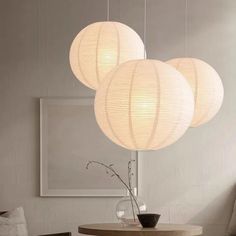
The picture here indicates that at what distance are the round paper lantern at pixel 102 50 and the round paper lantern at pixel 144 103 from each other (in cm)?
47

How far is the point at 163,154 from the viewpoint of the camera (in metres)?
5.82

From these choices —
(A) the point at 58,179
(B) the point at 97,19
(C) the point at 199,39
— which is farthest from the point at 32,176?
(C) the point at 199,39

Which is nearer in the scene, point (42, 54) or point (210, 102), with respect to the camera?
point (210, 102)

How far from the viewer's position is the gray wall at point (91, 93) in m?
5.80

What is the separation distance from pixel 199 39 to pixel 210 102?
7.33ft

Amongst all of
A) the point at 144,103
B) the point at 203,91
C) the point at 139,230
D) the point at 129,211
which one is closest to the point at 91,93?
the point at 129,211

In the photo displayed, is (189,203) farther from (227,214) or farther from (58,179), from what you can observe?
(58,179)

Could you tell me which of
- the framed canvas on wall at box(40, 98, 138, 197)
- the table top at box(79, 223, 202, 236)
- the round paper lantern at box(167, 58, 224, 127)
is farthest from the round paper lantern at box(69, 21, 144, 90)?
the framed canvas on wall at box(40, 98, 138, 197)

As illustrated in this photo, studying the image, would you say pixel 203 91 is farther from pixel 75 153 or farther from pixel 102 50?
pixel 75 153

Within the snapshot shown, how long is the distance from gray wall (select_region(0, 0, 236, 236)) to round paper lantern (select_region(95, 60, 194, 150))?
105 inches

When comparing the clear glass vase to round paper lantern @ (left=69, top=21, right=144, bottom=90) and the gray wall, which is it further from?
the gray wall

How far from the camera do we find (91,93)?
19.2 feet

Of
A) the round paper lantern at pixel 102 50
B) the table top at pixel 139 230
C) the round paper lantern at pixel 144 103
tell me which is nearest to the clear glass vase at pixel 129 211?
the table top at pixel 139 230

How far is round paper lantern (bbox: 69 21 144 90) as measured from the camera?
3.62 metres
